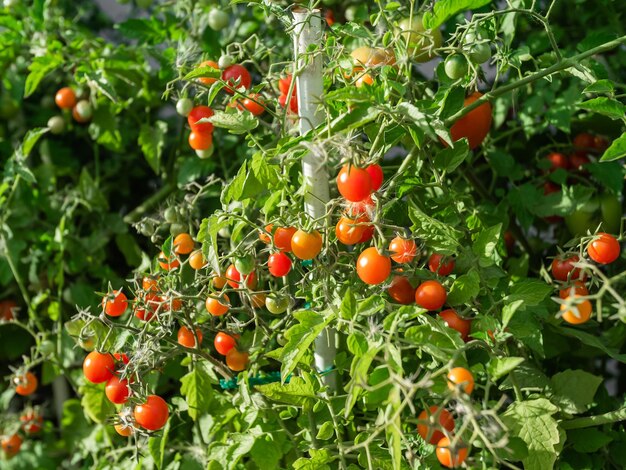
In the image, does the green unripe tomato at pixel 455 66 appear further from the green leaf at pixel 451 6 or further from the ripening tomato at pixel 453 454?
the ripening tomato at pixel 453 454

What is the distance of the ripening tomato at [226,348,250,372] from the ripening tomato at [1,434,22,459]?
652 millimetres

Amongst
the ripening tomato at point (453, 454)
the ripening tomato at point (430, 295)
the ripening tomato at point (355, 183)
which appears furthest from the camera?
the ripening tomato at point (430, 295)

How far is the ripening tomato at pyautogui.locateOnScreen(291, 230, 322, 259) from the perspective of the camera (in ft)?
2.63

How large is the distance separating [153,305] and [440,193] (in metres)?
0.43

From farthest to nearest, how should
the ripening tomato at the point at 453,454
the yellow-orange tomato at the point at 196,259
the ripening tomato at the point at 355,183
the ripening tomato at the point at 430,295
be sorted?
the yellow-orange tomato at the point at 196,259 < the ripening tomato at the point at 430,295 < the ripening tomato at the point at 355,183 < the ripening tomato at the point at 453,454

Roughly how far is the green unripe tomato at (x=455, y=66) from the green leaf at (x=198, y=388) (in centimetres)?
51

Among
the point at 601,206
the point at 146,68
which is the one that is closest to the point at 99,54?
the point at 146,68

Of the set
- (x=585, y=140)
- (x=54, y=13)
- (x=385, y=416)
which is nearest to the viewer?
(x=385, y=416)

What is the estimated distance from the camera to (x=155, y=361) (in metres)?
0.89

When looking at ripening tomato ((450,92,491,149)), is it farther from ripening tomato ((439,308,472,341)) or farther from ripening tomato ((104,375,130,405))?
ripening tomato ((104,375,130,405))

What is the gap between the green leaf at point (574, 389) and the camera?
3.04 feet

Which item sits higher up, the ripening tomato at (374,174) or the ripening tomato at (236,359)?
the ripening tomato at (374,174)

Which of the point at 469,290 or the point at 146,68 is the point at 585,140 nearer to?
the point at 469,290

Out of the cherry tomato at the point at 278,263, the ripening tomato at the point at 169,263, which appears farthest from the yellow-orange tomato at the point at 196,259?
the cherry tomato at the point at 278,263
